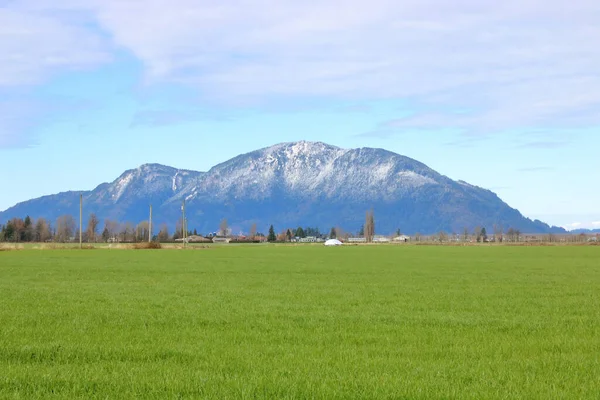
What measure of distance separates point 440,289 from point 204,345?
17.4 m

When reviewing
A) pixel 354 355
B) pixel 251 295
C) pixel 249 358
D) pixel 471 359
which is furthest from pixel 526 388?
pixel 251 295

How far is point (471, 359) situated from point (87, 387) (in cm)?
666

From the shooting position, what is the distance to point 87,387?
10.3 meters

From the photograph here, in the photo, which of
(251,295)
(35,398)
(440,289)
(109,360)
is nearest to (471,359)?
(109,360)

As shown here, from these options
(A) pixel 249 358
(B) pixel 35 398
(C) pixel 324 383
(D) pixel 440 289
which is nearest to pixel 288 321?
(A) pixel 249 358

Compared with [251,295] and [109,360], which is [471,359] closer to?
[109,360]

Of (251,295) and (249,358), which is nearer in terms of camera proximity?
(249,358)

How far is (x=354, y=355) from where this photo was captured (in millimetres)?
12969

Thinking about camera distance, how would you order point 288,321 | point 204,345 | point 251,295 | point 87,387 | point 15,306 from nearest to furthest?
point 87,387 < point 204,345 < point 288,321 < point 15,306 < point 251,295

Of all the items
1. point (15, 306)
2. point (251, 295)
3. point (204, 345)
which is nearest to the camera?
point (204, 345)

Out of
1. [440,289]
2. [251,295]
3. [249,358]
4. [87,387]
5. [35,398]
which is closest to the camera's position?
[35,398]

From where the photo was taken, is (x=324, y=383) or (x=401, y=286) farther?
(x=401, y=286)

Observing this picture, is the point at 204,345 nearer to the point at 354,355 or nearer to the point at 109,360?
the point at 109,360

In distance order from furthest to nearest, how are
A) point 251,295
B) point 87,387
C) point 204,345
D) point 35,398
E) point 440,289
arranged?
point 440,289 < point 251,295 < point 204,345 < point 87,387 < point 35,398
